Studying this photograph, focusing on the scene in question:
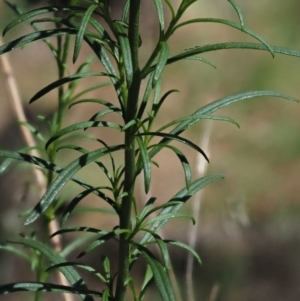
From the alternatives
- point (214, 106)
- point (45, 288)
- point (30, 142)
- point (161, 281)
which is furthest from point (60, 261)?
point (30, 142)

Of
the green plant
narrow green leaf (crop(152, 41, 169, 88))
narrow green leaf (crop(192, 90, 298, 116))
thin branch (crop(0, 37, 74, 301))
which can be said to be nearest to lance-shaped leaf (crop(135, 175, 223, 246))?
the green plant

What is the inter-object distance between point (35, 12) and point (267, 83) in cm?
268

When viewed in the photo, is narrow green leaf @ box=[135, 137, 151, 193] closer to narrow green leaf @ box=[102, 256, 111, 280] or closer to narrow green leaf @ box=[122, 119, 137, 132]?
narrow green leaf @ box=[122, 119, 137, 132]

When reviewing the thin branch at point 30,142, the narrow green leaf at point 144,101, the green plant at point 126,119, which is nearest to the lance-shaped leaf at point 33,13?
the green plant at point 126,119

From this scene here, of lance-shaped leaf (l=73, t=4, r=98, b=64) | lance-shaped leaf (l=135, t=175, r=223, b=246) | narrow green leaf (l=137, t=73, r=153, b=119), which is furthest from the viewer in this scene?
lance-shaped leaf (l=135, t=175, r=223, b=246)

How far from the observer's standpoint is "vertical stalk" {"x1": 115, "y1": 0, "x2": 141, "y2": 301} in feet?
2.01

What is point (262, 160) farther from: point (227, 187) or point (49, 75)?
point (49, 75)

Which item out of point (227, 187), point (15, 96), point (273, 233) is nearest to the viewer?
point (15, 96)

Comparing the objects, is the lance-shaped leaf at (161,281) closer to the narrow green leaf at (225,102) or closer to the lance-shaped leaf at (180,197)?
the lance-shaped leaf at (180,197)

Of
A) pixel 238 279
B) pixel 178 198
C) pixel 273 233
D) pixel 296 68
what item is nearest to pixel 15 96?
pixel 178 198

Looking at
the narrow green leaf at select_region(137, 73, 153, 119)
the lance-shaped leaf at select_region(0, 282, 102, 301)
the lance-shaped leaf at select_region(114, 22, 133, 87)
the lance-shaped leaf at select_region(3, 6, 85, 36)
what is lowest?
the lance-shaped leaf at select_region(0, 282, 102, 301)

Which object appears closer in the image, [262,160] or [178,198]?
[178,198]

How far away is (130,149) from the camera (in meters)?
0.67

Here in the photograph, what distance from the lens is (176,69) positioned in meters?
3.36
